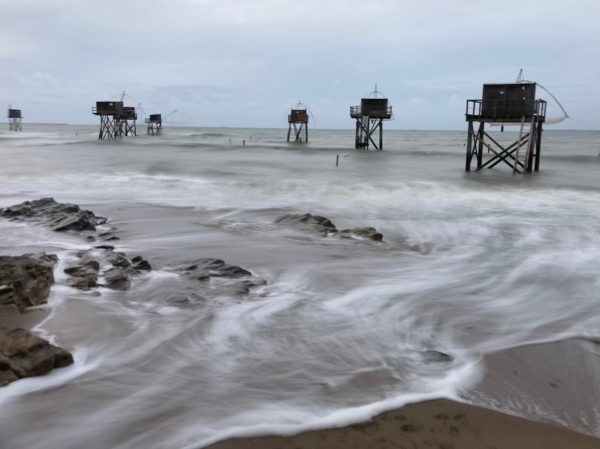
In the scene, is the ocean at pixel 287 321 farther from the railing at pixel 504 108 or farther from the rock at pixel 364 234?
the railing at pixel 504 108

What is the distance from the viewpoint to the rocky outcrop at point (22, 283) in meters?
5.28

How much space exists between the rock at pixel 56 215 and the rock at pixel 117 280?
3.49 metres

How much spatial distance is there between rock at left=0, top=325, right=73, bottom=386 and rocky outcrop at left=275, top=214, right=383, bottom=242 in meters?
6.14

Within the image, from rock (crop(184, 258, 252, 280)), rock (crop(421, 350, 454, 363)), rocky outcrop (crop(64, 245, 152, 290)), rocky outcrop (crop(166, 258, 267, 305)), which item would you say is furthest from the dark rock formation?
rock (crop(421, 350, 454, 363))

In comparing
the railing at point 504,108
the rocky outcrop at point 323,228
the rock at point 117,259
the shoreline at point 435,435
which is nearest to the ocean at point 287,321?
the shoreline at point 435,435

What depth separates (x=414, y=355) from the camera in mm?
4672

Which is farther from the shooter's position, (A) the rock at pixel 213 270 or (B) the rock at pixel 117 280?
(A) the rock at pixel 213 270

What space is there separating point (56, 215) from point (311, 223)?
5.03 metres

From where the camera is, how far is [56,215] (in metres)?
10.4

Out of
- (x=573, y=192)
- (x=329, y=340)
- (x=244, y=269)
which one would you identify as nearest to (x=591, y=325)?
(x=329, y=340)

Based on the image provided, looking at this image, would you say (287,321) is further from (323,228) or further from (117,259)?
(323,228)

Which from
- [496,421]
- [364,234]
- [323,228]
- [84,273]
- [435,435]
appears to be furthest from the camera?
[323,228]

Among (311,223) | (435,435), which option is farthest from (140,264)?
(435,435)

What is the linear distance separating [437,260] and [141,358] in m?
5.27
